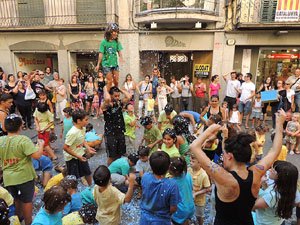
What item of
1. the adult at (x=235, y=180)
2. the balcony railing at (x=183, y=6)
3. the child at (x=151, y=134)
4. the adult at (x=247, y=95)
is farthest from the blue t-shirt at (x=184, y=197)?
the balcony railing at (x=183, y=6)

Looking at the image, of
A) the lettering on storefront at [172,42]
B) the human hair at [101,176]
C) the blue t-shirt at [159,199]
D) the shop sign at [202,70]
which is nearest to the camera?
the blue t-shirt at [159,199]

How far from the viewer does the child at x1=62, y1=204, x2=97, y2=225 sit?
9.73 feet

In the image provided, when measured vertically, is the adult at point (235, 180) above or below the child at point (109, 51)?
below

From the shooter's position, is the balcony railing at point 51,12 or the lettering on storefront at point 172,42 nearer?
the lettering on storefront at point 172,42

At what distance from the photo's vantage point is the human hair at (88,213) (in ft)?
10.2

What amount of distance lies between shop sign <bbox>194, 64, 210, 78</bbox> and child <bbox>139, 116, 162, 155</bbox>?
6.83 meters

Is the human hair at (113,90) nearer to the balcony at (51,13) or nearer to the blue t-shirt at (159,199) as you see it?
the blue t-shirt at (159,199)

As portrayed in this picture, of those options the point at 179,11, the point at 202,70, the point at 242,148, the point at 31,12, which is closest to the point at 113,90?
the point at 242,148

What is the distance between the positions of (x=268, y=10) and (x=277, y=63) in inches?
91.0

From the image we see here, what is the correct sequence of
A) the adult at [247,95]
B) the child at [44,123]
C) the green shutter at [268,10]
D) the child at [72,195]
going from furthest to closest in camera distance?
1. the green shutter at [268,10]
2. the adult at [247,95]
3. the child at [44,123]
4. the child at [72,195]

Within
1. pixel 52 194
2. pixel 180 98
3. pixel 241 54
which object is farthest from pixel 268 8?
pixel 52 194

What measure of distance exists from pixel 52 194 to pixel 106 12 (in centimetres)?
1009

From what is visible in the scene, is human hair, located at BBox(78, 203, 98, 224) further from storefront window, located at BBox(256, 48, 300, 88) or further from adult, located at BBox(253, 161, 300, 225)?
storefront window, located at BBox(256, 48, 300, 88)

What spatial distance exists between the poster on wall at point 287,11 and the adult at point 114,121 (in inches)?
Answer: 326
